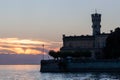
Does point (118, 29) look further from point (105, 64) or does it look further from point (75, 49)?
point (75, 49)

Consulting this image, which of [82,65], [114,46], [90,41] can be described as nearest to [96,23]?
[90,41]

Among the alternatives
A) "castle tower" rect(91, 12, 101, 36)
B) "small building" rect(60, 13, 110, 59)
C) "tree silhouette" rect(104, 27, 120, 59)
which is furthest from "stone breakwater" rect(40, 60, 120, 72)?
"castle tower" rect(91, 12, 101, 36)

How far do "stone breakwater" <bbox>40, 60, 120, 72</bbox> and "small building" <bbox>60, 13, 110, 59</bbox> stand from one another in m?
30.2

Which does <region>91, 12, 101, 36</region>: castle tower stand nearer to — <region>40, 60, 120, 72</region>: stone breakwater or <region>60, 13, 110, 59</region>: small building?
<region>60, 13, 110, 59</region>: small building

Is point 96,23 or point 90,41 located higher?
point 96,23

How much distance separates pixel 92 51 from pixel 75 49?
5829 mm

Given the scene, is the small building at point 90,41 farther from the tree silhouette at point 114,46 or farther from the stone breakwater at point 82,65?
the tree silhouette at point 114,46

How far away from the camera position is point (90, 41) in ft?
611

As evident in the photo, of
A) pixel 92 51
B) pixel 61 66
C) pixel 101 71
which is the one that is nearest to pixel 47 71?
pixel 61 66

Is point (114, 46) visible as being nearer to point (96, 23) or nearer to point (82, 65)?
point (82, 65)

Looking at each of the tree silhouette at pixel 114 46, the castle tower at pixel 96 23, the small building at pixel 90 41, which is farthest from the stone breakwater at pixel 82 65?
the castle tower at pixel 96 23

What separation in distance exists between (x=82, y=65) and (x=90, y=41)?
1651 inches

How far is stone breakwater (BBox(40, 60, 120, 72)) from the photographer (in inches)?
5586

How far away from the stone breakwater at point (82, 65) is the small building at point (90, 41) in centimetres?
3018
